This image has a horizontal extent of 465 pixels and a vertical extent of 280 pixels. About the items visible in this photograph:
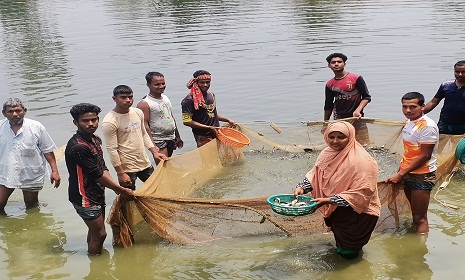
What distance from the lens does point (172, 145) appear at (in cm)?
720

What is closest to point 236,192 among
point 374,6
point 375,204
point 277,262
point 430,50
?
point 277,262

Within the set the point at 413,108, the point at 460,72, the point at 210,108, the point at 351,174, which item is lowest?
the point at 351,174

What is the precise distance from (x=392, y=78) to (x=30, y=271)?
1028 centimetres

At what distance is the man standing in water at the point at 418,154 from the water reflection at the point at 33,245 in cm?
340

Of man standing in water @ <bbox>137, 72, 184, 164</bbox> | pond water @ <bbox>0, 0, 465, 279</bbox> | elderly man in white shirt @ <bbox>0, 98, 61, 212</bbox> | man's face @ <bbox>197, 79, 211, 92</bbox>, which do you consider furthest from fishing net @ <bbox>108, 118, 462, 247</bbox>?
elderly man in white shirt @ <bbox>0, 98, 61, 212</bbox>

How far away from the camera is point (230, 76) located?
14.6 m

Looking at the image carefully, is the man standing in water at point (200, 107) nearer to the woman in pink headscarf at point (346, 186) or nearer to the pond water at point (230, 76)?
the pond water at point (230, 76)

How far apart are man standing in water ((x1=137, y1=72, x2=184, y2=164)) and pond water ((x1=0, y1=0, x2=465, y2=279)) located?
1249 millimetres

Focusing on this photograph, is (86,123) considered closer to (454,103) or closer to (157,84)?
(157,84)

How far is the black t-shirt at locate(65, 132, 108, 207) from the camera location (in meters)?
4.92

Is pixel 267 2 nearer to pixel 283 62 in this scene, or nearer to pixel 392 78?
pixel 283 62

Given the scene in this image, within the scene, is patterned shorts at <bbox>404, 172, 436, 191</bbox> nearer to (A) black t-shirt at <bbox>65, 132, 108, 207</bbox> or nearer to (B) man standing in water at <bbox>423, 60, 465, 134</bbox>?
(B) man standing in water at <bbox>423, 60, 465, 134</bbox>

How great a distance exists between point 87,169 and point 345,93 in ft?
13.5

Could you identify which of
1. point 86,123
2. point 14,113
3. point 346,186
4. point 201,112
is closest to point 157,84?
point 201,112
